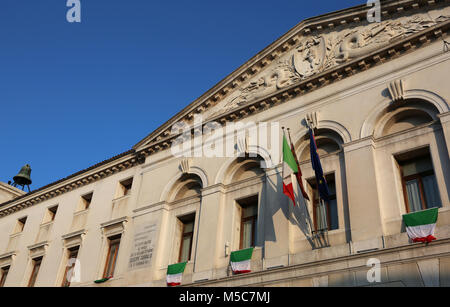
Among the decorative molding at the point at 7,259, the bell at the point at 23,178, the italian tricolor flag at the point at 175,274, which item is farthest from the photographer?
the bell at the point at 23,178

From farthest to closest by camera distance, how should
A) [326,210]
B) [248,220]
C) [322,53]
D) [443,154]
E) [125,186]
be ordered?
[125,186] < [322,53] < [248,220] < [326,210] < [443,154]

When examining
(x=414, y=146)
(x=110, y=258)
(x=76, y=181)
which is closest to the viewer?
(x=414, y=146)

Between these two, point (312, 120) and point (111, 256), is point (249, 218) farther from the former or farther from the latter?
→ point (111, 256)

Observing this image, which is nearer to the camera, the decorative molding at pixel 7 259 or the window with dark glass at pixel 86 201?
the window with dark glass at pixel 86 201

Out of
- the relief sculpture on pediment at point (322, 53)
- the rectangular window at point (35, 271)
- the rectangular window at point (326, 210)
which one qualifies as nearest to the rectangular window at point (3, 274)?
the rectangular window at point (35, 271)

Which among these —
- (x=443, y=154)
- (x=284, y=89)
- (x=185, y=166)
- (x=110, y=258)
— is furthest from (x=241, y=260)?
(x=110, y=258)

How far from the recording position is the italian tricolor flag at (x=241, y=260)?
1545 centimetres

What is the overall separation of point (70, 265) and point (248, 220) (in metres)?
10.5

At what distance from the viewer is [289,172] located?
14797 mm

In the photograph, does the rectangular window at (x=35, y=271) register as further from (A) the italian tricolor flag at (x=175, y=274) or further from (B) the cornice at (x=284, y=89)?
(A) the italian tricolor flag at (x=175, y=274)

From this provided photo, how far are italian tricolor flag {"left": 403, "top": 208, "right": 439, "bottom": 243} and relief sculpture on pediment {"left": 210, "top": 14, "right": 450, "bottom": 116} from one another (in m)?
6.73

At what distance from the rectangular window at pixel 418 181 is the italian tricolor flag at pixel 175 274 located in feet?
28.3

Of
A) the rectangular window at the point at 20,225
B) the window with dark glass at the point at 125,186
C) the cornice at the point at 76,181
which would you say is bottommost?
the rectangular window at the point at 20,225
